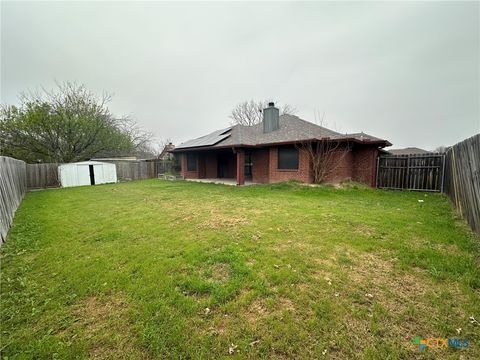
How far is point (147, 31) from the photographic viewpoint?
11539 millimetres

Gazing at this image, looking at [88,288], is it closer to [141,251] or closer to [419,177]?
[141,251]

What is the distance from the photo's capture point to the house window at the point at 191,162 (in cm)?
1704

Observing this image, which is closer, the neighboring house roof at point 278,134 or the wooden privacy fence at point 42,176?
the neighboring house roof at point 278,134

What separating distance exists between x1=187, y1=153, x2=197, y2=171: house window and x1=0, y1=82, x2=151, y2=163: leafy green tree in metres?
9.50

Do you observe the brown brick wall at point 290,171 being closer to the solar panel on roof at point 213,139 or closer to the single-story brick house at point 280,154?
the single-story brick house at point 280,154

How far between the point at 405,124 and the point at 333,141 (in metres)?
14.5

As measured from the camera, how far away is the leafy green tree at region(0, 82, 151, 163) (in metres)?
15.7

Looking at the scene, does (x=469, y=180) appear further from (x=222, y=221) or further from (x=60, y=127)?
(x=60, y=127)

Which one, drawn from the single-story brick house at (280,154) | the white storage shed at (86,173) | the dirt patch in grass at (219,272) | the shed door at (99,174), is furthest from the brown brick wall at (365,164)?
the shed door at (99,174)

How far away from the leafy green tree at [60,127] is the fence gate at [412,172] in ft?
76.1

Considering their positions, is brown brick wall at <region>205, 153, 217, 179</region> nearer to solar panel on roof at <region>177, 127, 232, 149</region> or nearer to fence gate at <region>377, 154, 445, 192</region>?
solar panel on roof at <region>177, 127, 232, 149</region>

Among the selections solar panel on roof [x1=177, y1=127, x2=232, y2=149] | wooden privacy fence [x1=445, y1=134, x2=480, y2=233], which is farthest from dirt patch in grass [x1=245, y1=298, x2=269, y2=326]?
solar panel on roof [x1=177, y1=127, x2=232, y2=149]

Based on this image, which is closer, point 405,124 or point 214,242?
point 214,242

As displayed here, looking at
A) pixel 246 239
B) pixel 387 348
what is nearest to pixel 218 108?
pixel 246 239
